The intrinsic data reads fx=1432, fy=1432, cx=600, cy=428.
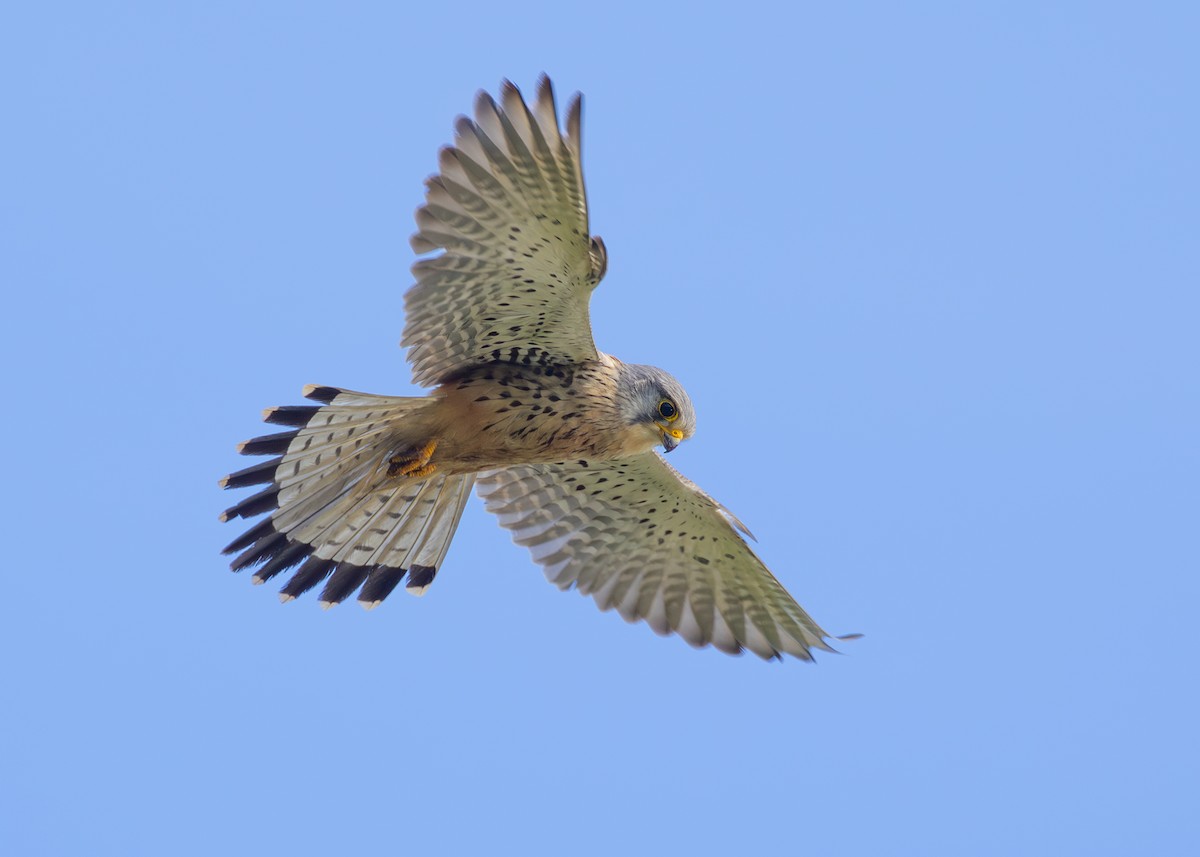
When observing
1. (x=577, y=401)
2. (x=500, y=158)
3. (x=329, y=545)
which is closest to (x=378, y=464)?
(x=329, y=545)

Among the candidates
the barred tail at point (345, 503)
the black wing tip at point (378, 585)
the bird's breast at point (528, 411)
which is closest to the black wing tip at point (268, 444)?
the barred tail at point (345, 503)

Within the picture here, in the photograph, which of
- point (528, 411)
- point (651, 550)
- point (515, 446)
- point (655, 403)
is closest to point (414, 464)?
point (515, 446)

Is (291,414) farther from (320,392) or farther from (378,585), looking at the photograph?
(378,585)

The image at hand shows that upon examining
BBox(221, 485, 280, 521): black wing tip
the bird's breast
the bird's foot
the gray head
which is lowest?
BBox(221, 485, 280, 521): black wing tip

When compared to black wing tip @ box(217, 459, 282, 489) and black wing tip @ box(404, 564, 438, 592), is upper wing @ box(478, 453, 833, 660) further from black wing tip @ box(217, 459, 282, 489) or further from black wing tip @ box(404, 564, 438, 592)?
black wing tip @ box(217, 459, 282, 489)

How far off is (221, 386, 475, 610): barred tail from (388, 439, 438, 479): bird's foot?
5cm

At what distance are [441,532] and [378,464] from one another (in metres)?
0.72

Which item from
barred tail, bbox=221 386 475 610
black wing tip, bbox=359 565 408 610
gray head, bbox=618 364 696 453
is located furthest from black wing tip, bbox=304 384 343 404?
gray head, bbox=618 364 696 453

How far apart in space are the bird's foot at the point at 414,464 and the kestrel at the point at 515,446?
1 centimetres

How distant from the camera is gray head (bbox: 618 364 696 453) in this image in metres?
7.01

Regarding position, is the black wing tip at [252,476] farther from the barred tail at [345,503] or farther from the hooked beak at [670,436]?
the hooked beak at [670,436]

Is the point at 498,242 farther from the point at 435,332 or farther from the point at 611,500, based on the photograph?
the point at 611,500

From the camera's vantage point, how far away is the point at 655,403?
23.0ft

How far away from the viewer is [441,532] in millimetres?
7715
